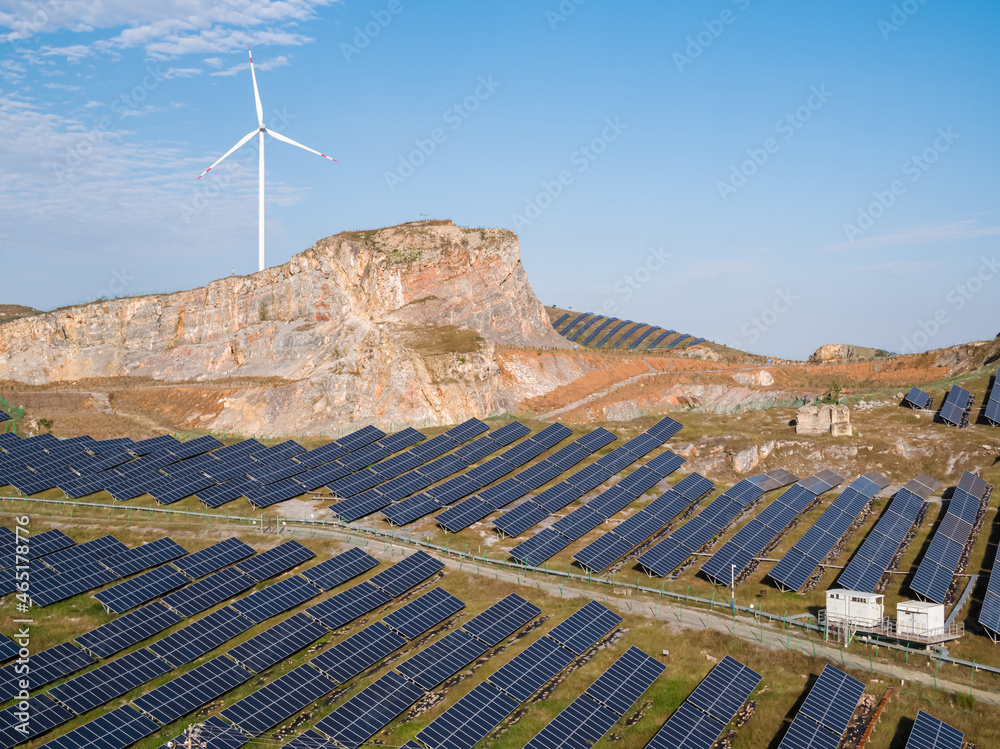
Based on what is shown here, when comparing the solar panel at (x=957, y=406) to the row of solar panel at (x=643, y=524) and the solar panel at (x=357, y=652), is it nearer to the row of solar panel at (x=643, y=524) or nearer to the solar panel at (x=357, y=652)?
the row of solar panel at (x=643, y=524)

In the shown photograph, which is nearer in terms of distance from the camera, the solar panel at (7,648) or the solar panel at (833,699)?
the solar panel at (833,699)

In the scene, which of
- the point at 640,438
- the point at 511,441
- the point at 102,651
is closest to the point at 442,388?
the point at 511,441

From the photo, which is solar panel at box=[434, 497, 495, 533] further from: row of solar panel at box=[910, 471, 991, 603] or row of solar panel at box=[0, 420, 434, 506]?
row of solar panel at box=[910, 471, 991, 603]

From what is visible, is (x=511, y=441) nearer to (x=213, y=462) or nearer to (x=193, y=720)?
(x=213, y=462)

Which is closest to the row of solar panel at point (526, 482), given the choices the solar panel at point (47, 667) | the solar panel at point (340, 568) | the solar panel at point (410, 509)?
the solar panel at point (410, 509)

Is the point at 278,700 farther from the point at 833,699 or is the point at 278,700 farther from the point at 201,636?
the point at 833,699

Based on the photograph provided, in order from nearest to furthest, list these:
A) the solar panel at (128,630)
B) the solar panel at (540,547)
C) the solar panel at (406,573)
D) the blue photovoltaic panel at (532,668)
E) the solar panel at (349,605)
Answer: the blue photovoltaic panel at (532,668), the solar panel at (128,630), the solar panel at (349,605), the solar panel at (406,573), the solar panel at (540,547)
